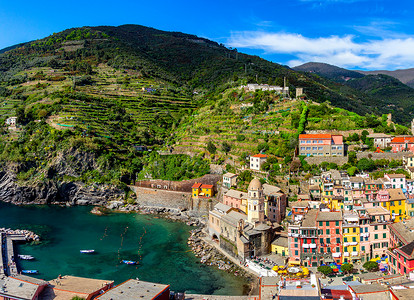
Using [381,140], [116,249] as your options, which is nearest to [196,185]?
[116,249]

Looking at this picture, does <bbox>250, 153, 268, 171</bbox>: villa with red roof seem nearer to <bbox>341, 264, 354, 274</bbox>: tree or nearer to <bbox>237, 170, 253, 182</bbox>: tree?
<bbox>237, 170, 253, 182</bbox>: tree

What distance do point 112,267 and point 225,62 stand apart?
78.4 metres

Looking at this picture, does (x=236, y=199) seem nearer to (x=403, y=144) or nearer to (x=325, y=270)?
(x=325, y=270)

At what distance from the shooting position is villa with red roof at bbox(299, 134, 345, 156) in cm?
4019

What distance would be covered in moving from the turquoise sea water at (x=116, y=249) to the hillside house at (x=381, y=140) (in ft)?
75.3

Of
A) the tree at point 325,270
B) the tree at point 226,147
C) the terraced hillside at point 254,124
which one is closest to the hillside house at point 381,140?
the terraced hillside at point 254,124

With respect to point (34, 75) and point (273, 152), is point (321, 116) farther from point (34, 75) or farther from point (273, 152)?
point (34, 75)

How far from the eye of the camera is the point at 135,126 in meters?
69.9

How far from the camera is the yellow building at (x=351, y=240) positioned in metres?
28.5

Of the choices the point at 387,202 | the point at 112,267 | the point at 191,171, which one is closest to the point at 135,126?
the point at 191,171

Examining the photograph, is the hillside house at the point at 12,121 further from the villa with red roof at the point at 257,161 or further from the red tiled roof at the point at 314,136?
the red tiled roof at the point at 314,136

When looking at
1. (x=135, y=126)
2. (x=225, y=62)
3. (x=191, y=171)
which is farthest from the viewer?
(x=225, y=62)

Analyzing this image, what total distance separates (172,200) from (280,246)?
2014 cm

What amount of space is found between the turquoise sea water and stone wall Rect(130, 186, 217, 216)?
3563 mm
